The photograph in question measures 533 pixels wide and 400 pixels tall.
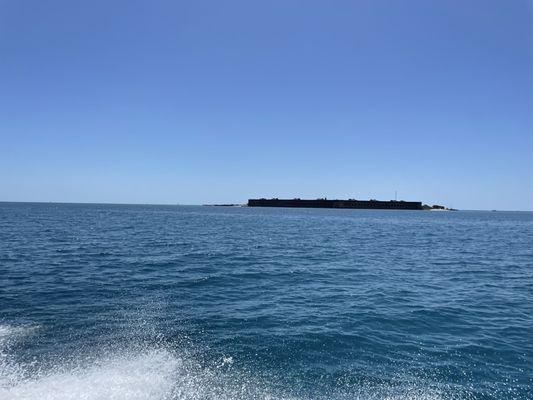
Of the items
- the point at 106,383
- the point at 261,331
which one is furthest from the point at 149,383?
the point at 261,331

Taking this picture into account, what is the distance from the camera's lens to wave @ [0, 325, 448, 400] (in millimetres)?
11359

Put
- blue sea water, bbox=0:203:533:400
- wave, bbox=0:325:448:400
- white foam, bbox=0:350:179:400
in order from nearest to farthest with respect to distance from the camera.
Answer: white foam, bbox=0:350:179:400 < wave, bbox=0:325:448:400 < blue sea water, bbox=0:203:533:400

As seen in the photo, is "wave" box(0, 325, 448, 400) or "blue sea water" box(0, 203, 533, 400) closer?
"wave" box(0, 325, 448, 400)

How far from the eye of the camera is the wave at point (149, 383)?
11359 millimetres

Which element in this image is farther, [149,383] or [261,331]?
[261,331]

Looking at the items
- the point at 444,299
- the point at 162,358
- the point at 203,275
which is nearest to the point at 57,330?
the point at 162,358

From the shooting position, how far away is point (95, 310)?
1967 centimetres

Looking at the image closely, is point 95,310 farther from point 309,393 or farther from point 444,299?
point 444,299

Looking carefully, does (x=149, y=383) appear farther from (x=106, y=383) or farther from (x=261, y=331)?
(x=261, y=331)

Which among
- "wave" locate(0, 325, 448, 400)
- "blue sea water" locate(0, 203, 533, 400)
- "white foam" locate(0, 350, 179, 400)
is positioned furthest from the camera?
"blue sea water" locate(0, 203, 533, 400)

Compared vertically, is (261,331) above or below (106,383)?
above

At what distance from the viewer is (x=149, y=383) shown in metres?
12.0

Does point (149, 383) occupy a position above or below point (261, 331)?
below

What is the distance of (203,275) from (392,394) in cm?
1941
